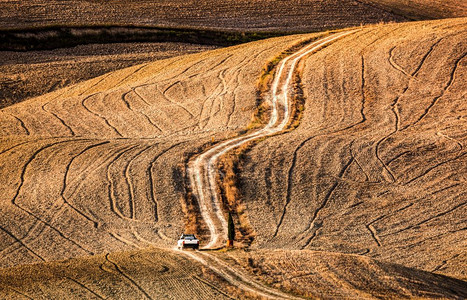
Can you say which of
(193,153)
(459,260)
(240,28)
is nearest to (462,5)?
(240,28)

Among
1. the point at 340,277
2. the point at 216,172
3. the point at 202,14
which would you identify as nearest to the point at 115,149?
the point at 216,172

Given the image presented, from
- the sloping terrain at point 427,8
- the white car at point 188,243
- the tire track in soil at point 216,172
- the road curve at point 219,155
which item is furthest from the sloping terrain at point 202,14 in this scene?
the white car at point 188,243

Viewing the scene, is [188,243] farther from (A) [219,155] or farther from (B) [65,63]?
(B) [65,63]

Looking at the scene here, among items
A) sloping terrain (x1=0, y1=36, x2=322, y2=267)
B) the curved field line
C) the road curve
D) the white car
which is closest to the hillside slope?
the curved field line

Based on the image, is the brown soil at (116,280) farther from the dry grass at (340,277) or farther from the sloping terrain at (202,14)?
the sloping terrain at (202,14)

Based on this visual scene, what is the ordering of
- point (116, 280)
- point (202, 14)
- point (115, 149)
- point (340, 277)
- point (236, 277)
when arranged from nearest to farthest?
point (116, 280) < point (236, 277) < point (340, 277) < point (115, 149) < point (202, 14)

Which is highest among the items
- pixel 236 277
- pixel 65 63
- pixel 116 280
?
pixel 116 280
